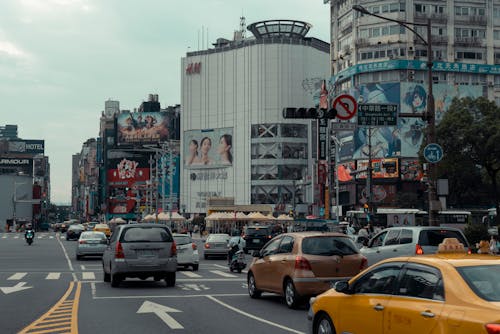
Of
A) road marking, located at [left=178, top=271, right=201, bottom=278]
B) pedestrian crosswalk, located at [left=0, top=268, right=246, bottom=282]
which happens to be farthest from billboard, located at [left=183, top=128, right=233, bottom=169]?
pedestrian crosswalk, located at [left=0, top=268, right=246, bottom=282]

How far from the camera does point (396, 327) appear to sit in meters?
8.04

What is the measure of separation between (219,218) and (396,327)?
72.2 metres

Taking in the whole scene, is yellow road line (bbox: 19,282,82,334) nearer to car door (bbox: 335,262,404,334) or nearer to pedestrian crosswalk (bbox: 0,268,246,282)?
car door (bbox: 335,262,404,334)

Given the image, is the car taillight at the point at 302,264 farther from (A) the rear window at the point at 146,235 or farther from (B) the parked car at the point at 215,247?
(B) the parked car at the point at 215,247

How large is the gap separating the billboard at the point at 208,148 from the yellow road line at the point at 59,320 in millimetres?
127800

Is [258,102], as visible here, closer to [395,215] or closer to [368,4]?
[368,4]

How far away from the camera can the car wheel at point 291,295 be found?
1578cm

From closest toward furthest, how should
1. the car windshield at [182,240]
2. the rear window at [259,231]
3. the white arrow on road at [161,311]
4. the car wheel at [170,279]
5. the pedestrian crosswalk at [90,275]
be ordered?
the white arrow on road at [161,311], the car wheel at [170,279], the pedestrian crosswalk at [90,275], the car windshield at [182,240], the rear window at [259,231]

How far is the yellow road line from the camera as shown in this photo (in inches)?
504

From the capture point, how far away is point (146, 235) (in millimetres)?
21750

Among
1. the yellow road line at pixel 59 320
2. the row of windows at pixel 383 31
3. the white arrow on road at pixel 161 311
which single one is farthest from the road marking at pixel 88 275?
the row of windows at pixel 383 31

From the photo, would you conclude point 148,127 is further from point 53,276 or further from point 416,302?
point 416,302

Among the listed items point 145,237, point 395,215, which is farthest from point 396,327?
point 395,215

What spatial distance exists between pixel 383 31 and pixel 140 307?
87.0 metres
